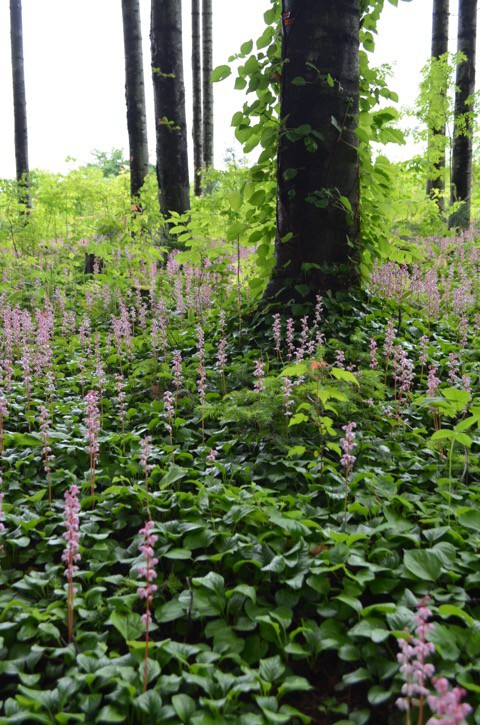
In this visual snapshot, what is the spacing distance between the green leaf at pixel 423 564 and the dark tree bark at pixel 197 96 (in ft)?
52.6

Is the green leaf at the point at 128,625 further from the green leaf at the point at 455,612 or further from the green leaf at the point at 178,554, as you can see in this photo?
the green leaf at the point at 455,612

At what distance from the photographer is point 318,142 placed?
4.75 meters

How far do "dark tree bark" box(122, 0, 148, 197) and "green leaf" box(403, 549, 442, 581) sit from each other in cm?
818

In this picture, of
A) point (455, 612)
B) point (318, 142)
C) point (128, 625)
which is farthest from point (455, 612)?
point (318, 142)

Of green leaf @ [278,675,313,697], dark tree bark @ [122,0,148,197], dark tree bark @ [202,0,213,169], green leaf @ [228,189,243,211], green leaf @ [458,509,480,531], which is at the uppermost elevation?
dark tree bark @ [202,0,213,169]

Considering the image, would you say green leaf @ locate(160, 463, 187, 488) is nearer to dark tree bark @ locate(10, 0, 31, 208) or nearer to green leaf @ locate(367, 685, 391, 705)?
green leaf @ locate(367, 685, 391, 705)

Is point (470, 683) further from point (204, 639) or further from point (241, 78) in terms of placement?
point (241, 78)

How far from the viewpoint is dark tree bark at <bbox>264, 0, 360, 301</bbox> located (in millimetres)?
4738

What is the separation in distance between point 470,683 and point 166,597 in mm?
1207

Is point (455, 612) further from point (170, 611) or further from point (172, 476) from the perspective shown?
point (172, 476)

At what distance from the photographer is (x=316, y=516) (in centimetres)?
270

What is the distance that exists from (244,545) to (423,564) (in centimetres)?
75

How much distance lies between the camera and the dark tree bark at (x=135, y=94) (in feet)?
30.4

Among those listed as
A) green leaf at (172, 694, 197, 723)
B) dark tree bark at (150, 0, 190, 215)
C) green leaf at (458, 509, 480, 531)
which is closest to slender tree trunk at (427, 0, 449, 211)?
dark tree bark at (150, 0, 190, 215)
